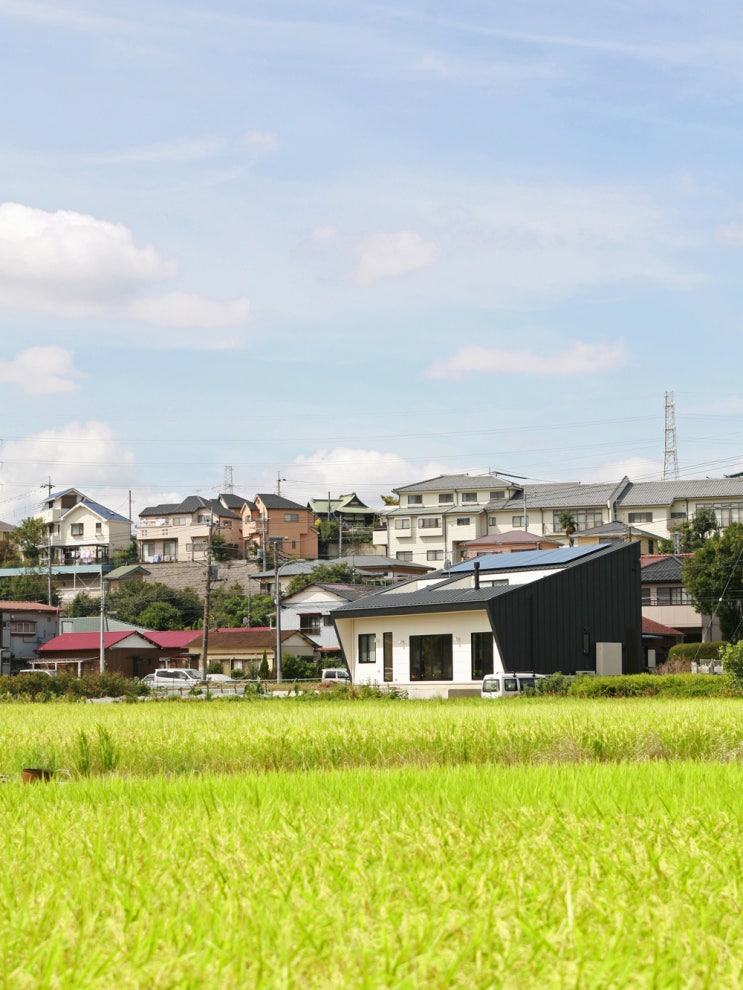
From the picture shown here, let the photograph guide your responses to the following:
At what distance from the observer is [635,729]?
11.4m

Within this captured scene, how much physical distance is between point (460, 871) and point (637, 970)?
1.21 m

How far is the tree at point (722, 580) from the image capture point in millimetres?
52312

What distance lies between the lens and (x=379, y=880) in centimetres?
388

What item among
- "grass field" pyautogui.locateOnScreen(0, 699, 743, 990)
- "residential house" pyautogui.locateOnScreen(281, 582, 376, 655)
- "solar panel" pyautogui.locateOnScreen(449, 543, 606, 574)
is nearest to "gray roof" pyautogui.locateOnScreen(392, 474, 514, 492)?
"residential house" pyautogui.locateOnScreen(281, 582, 376, 655)

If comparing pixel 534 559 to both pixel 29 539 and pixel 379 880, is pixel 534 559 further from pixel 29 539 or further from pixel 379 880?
pixel 29 539

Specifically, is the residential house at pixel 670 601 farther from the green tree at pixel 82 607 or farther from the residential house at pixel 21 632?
the residential house at pixel 21 632

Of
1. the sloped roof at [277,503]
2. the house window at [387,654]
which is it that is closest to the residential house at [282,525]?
the sloped roof at [277,503]

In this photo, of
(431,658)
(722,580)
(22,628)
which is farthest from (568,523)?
(431,658)

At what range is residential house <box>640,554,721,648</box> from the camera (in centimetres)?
6231

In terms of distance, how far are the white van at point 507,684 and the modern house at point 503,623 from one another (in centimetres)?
253

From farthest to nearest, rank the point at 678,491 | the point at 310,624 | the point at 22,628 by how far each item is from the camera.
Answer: the point at 678,491, the point at 310,624, the point at 22,628

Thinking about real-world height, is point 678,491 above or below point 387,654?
above

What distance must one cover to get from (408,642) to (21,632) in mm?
38230

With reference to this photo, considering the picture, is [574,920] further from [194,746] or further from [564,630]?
[564,630]
